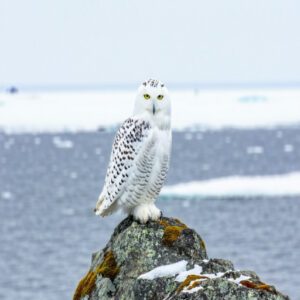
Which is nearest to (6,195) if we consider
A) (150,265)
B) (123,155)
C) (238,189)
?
(238,189)

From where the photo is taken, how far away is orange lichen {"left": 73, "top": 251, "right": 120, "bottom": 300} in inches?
220

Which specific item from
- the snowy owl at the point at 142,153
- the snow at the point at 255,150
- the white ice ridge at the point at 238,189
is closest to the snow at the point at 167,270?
the snowy owl at the point at 142,153

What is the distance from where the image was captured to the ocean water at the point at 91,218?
24.6 meters

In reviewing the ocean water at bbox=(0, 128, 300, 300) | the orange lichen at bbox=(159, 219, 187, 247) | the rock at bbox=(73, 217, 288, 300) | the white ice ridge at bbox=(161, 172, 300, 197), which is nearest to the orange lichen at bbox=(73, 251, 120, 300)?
the rock at bbox=(73, 217, 288, 300)

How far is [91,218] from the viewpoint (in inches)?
1373

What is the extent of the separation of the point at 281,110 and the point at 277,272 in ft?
248

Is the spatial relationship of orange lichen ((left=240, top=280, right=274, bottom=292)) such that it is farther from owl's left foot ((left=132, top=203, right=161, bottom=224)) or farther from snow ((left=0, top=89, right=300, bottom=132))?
snow ((left=0, top=89, right=300, bottom=132))

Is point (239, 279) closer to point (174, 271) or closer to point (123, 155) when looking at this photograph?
point (174, 271)

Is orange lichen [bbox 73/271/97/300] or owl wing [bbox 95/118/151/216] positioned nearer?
orange lichen [bbox 73/271/97/300]

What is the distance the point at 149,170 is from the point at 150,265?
888 mm

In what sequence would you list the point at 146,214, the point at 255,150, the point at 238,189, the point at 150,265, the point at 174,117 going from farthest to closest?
1. the point at 174,117
2. the point at 255,150
3. the point at 238,189
4. the point at 146,214
5. the point at 150,265

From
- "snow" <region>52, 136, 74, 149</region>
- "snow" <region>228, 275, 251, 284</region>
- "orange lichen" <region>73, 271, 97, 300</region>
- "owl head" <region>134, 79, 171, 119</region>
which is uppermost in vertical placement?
"snow" <region>52, 136, 74, 149</region>

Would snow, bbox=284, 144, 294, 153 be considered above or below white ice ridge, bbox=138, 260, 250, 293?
above

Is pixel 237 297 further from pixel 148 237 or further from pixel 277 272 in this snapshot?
pixel 277 272
